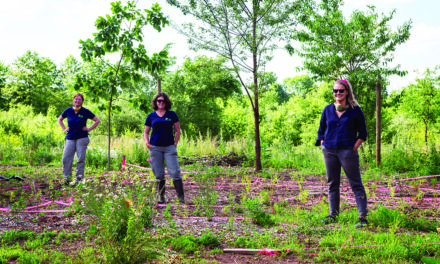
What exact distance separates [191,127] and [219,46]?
11.1m

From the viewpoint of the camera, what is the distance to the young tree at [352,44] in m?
10.2

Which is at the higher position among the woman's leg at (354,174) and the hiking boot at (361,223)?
the woman's leg at (354,174)

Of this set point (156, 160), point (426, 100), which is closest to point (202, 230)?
point (156, 160)

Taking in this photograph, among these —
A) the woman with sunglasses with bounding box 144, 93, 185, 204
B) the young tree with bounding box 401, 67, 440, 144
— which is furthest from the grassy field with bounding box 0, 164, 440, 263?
the young tree with bounding box 401, 67, 440, 144

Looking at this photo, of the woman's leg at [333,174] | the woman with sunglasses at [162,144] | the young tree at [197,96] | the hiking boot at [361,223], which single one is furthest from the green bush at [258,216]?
the young tree at [197,96]

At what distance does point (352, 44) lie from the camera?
33.8ft

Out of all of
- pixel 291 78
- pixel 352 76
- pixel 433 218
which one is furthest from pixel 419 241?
pixel 291 78

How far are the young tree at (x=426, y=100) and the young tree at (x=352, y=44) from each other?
3814 mm

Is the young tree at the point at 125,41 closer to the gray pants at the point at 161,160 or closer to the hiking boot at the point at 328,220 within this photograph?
the gray pants at the point at 161,160

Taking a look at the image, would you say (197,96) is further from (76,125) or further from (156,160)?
(156,160)

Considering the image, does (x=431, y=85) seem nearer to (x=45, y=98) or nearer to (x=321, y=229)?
(x=321, y=229)

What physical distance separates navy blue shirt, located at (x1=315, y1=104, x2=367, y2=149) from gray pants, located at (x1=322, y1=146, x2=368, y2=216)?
3.8 inches

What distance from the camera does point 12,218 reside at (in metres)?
4.31

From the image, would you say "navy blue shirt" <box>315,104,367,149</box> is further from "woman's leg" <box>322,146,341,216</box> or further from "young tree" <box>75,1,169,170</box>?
"young tree" <box>75,1,169,170</box>
